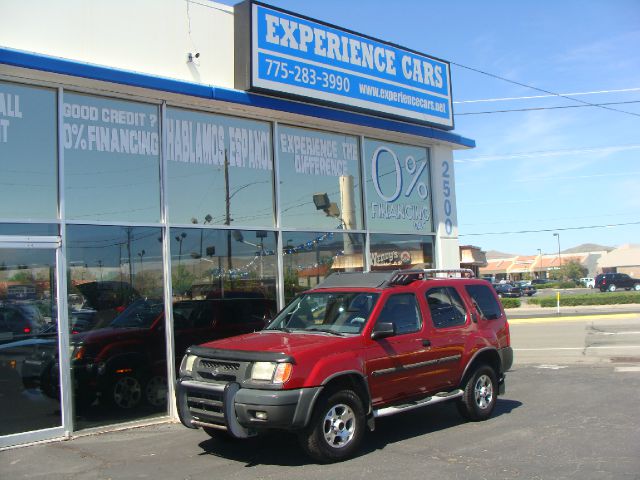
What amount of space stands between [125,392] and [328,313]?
10.6ft

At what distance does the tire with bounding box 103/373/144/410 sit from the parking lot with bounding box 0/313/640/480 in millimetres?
439

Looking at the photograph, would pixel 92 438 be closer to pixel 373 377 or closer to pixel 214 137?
pixel 373 377

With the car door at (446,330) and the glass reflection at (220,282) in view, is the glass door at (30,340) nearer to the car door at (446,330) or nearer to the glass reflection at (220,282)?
the glass reflection at (220,282)

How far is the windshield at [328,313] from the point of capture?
7.47m

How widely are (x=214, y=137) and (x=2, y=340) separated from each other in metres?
4.32

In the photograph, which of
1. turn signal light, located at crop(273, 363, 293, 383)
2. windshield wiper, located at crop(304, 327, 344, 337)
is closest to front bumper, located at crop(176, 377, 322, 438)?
turn signal light, located at crop(273, 363, 293, 383)

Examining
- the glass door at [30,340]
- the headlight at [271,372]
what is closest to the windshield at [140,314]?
the glass door at [30,340]

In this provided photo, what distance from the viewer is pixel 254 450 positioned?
7.28m

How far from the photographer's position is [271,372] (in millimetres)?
6418

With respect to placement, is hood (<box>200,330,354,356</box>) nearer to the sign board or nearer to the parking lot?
the parking lot

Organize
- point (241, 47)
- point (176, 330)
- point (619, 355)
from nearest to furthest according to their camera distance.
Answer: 1. point (176, 330)
2. point (241, 47)
3. point (619, 355)

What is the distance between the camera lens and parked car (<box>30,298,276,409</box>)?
852 centimetres

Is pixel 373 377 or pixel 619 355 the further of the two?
pixel 619 355

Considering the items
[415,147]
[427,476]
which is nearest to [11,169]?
[427,476]
